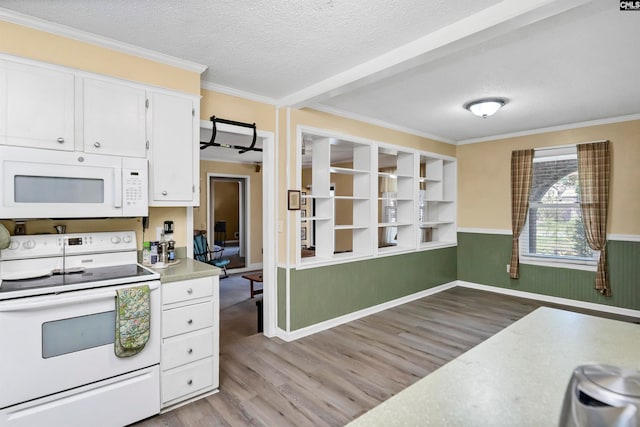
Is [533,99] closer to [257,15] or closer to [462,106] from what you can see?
[462,106]

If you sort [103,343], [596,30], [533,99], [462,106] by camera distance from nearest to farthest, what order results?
[103,343], [596,30], [533,99], [462,106]

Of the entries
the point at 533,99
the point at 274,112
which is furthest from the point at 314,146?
the point at 533,99

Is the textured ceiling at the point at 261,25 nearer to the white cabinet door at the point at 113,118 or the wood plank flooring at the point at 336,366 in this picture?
the white cabinet door at the point at 113,118

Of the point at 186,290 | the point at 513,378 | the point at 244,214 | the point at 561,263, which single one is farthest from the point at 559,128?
the point at 244,214

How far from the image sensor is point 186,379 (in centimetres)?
235

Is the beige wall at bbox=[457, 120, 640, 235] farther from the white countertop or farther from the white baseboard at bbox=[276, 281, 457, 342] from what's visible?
the white countertop

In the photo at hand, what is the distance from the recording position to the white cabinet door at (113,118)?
2213mm

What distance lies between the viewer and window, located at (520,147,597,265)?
4.66 m

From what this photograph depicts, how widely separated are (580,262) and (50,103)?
6.01 metres

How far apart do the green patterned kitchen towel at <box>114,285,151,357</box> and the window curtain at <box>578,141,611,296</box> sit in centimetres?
518

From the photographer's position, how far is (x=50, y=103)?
6.81 feet

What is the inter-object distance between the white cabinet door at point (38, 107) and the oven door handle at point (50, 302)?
3.03ft

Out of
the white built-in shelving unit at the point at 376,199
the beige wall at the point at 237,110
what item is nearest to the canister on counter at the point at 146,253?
the beige wall at the point at 237,110

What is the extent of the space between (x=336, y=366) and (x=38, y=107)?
286 cm
